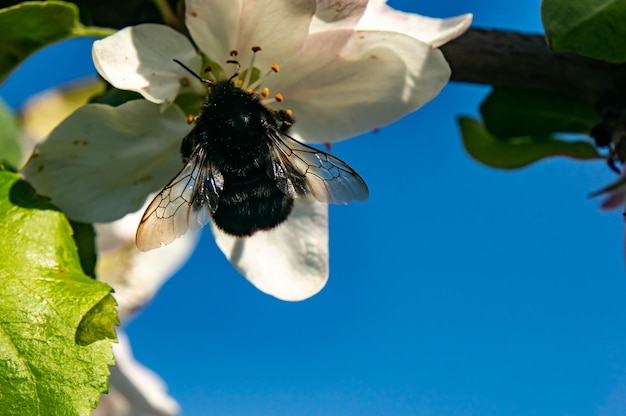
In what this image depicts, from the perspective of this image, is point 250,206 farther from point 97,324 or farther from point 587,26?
point 587,26

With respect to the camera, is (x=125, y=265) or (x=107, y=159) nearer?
(x=107, y=159)

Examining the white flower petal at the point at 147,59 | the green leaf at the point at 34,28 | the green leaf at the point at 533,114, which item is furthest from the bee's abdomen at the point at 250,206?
the green leaf at the point at 533,114

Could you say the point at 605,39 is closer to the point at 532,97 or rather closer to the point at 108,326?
the point at 532,97

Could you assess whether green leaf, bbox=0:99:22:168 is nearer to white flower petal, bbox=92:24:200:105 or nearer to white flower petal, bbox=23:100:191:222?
white flower petal, bbox=23:100:191:222

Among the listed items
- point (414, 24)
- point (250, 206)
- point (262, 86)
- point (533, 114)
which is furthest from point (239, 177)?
point (533, 114)

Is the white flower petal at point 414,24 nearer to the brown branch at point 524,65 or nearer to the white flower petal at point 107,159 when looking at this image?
the brown branch at point 524,65

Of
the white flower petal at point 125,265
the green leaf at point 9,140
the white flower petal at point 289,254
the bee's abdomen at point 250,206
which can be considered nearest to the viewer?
the bee's abdomen at point 250,206
